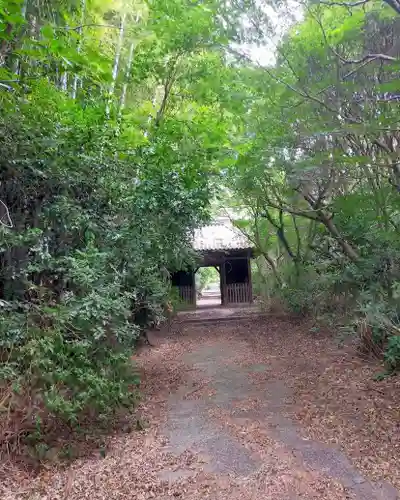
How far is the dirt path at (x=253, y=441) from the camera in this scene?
3232 millimetres

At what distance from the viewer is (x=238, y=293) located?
17.8 metres

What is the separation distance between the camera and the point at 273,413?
4961mm

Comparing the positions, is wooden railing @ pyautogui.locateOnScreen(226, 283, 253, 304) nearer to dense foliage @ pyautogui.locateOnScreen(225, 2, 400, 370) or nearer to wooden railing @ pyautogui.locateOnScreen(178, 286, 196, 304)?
wooden railing @ pyautogui.locateOnScreen(178, 286, 196, 304)

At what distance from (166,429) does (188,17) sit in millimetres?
6791

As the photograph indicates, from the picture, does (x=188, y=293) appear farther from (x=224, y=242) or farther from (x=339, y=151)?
(x=339, y=151)

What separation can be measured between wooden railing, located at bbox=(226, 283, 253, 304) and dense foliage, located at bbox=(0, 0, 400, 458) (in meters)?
7.36

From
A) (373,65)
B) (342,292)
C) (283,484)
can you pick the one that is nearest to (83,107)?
(373,65)

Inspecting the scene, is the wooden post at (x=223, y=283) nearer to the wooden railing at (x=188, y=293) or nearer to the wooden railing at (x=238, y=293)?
the wooden railing at (x=238, y=293)

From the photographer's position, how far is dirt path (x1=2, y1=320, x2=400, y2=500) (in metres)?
3.23

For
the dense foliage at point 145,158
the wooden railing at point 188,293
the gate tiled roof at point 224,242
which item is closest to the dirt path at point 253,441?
the dense foliage at point 145,158

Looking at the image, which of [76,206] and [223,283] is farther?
[223,283]

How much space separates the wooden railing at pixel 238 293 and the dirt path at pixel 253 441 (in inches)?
396

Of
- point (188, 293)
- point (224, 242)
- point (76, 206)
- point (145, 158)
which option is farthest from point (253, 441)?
point (224, 242)

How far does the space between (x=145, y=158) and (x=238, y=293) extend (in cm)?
1248
